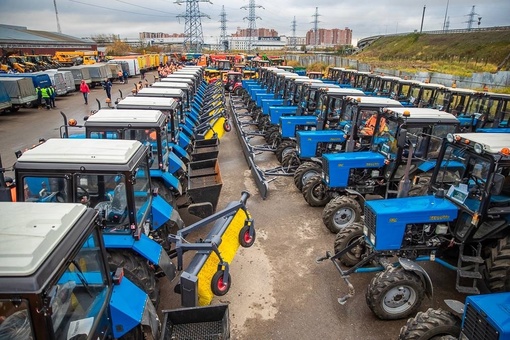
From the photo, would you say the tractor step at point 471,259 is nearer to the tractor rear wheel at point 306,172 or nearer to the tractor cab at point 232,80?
the tractor rear wheel at point 306,172

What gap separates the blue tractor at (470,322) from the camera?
291 centimetres

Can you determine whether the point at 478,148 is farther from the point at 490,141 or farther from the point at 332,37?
the point at 332,37

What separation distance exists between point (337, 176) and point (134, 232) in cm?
417

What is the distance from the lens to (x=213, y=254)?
4.00 metres

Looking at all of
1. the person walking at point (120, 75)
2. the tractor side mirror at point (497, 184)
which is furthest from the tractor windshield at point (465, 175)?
the person walking at point (120, 75)

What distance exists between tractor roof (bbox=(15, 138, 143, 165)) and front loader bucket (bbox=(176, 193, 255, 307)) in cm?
115

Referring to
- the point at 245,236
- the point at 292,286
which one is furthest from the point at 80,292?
the point at 292,286

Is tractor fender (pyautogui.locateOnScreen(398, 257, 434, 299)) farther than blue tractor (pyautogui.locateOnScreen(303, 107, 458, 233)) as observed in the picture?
No

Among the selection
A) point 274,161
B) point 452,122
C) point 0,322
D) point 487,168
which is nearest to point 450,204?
point 487,168

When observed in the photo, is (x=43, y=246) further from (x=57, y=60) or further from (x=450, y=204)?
(x=57, y=60)

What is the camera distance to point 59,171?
11.5 ft

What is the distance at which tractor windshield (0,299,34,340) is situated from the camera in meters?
1.90

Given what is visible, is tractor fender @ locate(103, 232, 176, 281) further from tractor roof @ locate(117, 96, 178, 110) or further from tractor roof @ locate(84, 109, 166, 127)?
tractor roof @ locate(117, 96, 178, 110)

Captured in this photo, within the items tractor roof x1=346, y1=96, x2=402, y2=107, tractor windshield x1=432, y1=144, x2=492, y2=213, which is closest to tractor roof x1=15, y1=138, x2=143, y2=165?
tractor windshield x1=432, y1=144, x2=492, y2=213
